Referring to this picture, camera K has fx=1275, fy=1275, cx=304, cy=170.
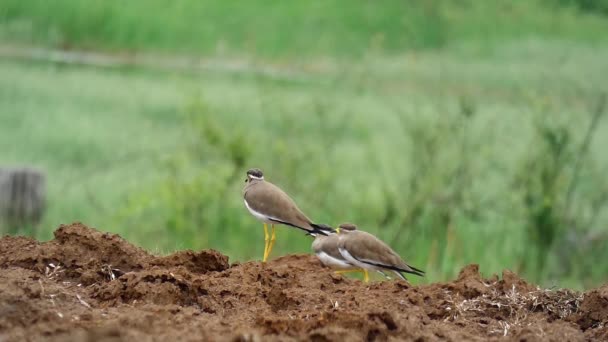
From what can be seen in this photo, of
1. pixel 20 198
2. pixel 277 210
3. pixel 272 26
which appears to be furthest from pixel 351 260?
pixel 272 26

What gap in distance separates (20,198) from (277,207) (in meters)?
3.81

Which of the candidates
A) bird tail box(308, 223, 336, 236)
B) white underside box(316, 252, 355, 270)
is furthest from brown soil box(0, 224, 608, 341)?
bird tail box(308, 223, 336, 236)

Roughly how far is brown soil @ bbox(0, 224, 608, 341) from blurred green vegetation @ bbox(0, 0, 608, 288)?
9.98 ft

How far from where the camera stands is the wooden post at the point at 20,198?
10.1 metres

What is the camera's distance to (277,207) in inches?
276

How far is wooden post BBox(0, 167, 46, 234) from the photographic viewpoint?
10133 mm

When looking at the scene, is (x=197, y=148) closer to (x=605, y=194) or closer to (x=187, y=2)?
(x=605, y=194)

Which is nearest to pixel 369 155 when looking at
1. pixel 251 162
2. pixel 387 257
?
pixel 251 162

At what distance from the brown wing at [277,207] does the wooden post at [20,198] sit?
11.5 ft

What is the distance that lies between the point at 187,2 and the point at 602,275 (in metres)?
10.8

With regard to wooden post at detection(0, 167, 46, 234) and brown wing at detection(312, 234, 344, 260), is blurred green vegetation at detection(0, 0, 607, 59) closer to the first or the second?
wooden post at detection(0, 167, 46, 234)

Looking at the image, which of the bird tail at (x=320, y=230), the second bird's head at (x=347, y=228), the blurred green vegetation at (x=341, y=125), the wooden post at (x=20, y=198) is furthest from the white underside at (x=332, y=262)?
the wooden post at (x=20, y=198)

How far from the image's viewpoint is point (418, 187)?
10.7 metres

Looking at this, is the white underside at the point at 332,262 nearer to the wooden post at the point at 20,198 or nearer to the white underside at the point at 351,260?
the white underside at the point at 351,260
